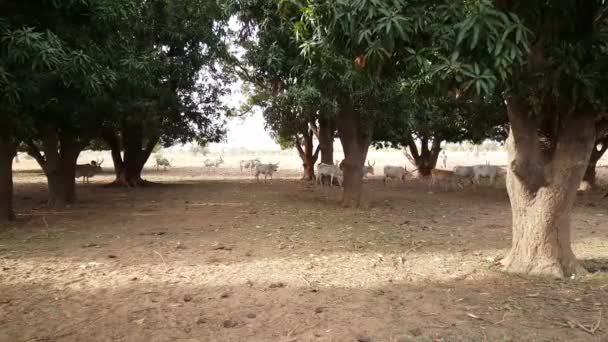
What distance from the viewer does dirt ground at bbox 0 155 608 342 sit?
432 cm

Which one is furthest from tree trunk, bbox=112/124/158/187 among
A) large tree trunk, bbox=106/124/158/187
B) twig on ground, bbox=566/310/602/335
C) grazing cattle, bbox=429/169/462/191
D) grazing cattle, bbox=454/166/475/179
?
twig on ground, bbox=566/310/602/335

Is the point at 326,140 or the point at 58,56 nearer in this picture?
the point at 58,56

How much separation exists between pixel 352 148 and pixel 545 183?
7.31 metres

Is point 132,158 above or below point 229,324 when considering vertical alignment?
above

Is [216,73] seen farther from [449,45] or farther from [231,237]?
[449,45]

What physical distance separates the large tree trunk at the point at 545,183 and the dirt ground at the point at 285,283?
344 mm

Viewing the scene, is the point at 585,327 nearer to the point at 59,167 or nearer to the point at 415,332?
the point at 415,332

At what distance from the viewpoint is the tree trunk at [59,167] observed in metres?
13.1

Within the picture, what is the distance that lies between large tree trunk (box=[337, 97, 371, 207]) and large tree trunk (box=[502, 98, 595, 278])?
268 inches

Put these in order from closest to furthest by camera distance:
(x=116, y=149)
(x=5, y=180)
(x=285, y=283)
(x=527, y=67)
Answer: (x=527, y=67)
(x=285, y=283)
(x=5, y=180)
(x=116, y=149)

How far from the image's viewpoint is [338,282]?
18.9ft

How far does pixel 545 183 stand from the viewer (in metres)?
5.85

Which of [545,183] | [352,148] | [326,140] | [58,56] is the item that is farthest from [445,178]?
[58,56]

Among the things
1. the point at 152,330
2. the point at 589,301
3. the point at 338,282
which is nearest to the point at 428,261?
the point at 338,282
